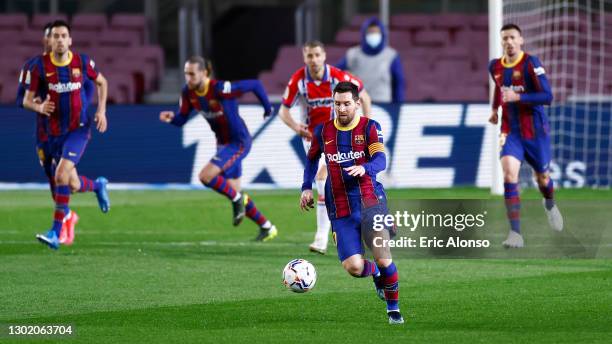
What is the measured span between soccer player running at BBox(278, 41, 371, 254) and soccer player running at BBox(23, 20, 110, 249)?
5.86 ft

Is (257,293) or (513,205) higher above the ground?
(257,293)

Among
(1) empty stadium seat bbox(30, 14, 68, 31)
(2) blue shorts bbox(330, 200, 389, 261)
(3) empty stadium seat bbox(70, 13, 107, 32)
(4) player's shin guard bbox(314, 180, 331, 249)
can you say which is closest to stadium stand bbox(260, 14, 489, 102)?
(3) empty stadium seat bbox(70, 13, 107, 32)

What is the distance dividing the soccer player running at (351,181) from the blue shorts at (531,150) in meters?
3.85

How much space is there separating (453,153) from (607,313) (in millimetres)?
9372

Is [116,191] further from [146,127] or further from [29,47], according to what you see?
[29,47]

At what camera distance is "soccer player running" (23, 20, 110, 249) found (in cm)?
1217

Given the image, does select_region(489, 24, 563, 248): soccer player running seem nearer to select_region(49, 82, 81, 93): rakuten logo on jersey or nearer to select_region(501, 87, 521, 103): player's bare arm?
select_region(501, 87, 521, 103): player's bare arm

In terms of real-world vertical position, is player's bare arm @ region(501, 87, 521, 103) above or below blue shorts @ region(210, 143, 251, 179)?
above

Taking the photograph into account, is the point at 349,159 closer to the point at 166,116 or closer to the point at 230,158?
the point at 166,116

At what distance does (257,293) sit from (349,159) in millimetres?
1605

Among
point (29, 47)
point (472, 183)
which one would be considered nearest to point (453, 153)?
point (472, 183)

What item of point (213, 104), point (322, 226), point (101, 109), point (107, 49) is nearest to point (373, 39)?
point (213, 104)

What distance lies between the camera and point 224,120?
13.1 meters

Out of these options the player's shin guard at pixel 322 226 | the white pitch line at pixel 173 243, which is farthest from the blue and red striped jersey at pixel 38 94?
the player's shin guard at pixel 322 226
